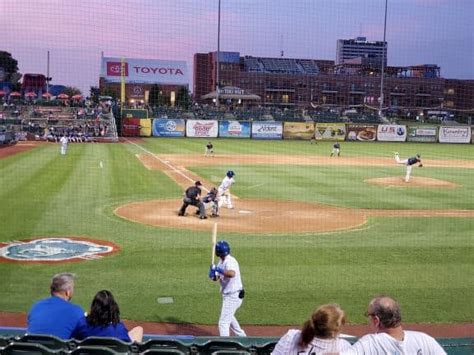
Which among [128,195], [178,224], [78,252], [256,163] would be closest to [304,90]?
[256,163]

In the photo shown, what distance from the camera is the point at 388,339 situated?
419 centimetres

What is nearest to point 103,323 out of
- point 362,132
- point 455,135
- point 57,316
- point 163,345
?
point 57,316

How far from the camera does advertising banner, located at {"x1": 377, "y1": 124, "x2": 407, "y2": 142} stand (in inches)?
2083

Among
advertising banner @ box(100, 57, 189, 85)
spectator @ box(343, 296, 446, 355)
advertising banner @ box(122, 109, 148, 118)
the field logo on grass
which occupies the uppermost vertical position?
advertising banner @ box(100, 57, 189, 85)

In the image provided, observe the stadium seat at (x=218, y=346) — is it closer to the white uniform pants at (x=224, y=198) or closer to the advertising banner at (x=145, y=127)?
the white uniform pants at (x=224, y=198)

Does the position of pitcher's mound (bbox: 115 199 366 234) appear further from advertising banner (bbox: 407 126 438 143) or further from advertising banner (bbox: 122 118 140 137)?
advertising banner (bbox: 407 126 438 143)

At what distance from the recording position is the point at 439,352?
4262 mm

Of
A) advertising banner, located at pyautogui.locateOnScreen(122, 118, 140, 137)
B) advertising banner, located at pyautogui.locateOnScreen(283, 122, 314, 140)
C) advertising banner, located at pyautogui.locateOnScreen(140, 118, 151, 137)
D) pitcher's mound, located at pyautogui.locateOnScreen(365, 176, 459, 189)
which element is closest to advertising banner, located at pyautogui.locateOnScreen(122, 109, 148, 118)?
advertising banner, located at pyautogui.locateOnScreen(122, 118, 140, 137)

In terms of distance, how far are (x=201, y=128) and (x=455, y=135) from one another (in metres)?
23.1

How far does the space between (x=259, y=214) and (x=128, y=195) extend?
5080mm

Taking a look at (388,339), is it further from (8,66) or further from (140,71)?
(8,66)

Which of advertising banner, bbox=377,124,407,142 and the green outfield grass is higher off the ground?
advertising banner, bbox=377,124,407,142

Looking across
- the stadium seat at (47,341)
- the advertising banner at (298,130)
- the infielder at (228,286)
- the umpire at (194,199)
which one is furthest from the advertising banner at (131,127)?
the stadium seat at (47,341)

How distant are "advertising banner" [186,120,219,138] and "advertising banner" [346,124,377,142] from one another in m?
12.1
